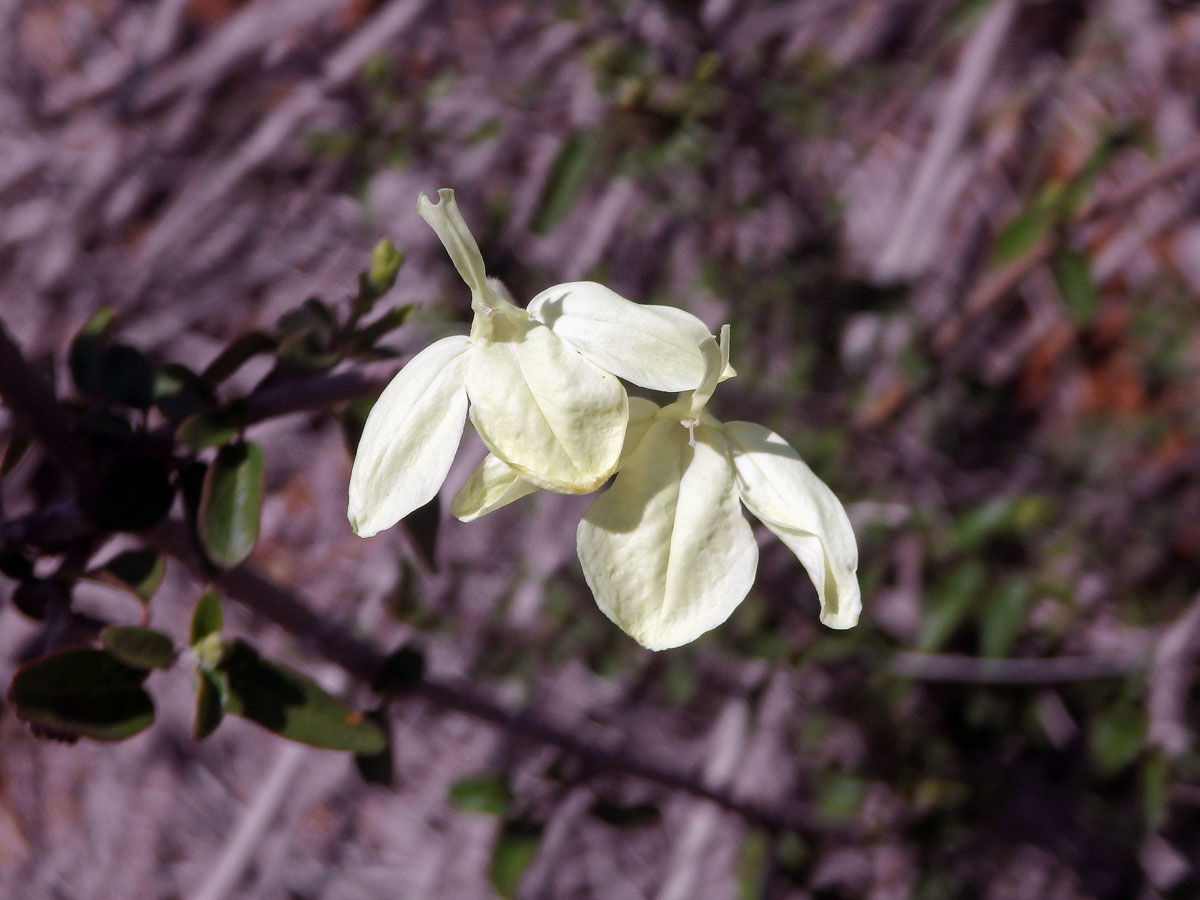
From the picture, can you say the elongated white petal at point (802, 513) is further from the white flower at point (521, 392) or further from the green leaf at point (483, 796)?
the green leaf at point (483, 796)

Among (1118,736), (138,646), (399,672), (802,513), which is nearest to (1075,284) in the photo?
(1118,736)

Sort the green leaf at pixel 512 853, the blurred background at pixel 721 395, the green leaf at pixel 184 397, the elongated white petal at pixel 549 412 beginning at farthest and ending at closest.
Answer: the blurred background at pixel 721 395 → the green leaf at pixel 512 853 → the green leaf at pixel 184 397 → the elongated white petal at pixel 549 412

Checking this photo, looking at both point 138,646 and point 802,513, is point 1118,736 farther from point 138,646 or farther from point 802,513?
point 138,646

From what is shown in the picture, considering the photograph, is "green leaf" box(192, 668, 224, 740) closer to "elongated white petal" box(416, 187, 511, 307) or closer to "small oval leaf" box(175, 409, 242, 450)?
"small oval leaf" box(175, 409, 242, 450)

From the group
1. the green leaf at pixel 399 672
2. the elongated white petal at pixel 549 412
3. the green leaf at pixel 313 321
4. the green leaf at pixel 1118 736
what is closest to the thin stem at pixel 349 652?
the green leaf at pixel 399 672

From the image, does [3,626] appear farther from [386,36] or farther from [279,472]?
[386,36]

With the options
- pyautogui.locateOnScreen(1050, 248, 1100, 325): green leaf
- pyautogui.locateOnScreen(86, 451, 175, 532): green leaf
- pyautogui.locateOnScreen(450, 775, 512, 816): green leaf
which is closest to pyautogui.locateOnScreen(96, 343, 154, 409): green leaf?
pyautogui.locateOnScreen(86, 451, 175, 532): green leaf
